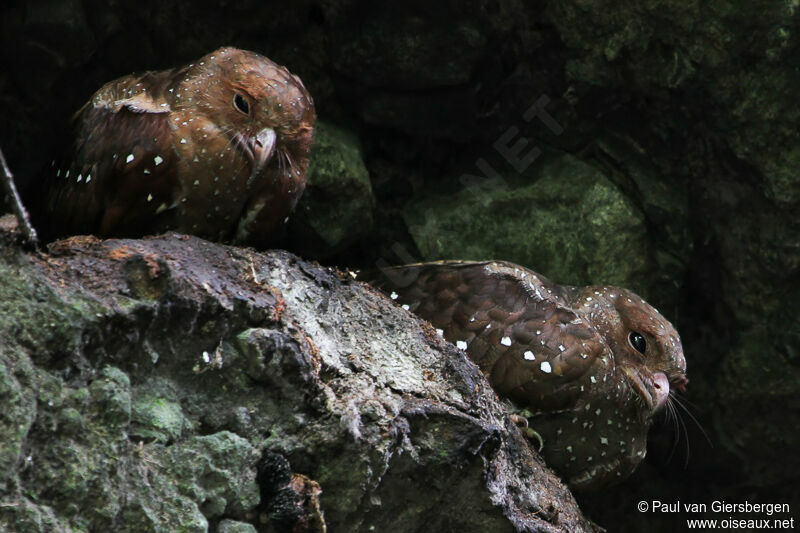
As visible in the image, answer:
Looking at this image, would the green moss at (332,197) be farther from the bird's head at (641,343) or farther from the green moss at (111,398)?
the green moss at (111,398)

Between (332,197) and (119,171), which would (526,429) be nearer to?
(332,197)

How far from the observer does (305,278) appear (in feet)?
9.07

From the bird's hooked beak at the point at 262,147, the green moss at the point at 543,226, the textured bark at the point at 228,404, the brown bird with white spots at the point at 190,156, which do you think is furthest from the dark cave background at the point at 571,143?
the textured bark at the point at 228,404

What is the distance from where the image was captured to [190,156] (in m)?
3.04

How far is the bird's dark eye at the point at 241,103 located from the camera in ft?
10.4

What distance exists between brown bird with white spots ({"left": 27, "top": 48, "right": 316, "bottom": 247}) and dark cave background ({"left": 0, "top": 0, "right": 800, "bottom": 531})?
23.2 inches

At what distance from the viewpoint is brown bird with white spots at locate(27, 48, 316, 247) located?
3.05m

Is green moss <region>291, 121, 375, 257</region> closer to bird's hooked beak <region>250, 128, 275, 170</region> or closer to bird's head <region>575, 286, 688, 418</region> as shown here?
bird's hooked beak <region>250, 128, 275, 170</region>

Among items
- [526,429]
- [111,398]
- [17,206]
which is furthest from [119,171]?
A: [526,429]

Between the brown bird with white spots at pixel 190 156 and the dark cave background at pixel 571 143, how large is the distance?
0.59m

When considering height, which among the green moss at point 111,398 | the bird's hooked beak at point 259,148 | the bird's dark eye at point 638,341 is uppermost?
the bird's hooked beak at point 259,148

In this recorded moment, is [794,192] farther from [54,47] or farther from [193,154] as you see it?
[54,47]

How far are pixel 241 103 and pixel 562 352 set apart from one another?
4.92 ft

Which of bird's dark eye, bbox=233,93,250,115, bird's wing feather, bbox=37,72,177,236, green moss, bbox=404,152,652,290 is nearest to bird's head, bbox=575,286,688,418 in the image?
green moss, bbox=404,152,652,290
